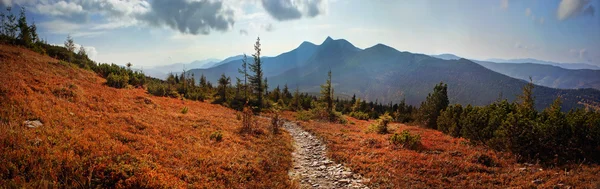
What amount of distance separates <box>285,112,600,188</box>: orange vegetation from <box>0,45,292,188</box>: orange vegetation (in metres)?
4.14

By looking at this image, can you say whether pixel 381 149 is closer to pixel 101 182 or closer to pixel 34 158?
pixel 101 182

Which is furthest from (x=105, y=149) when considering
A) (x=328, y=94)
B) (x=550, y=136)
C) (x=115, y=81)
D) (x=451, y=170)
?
(x=328, y=94)

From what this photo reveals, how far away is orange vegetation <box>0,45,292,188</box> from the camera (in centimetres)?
618

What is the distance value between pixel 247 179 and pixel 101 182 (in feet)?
15.3

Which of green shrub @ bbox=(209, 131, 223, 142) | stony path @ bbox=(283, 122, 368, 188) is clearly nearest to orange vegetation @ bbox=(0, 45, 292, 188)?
green shrub @ bbox=(209, 131, 223, 142)

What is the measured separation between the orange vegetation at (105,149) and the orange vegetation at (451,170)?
4143 millimetres

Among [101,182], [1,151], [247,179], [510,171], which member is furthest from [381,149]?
[1,151]

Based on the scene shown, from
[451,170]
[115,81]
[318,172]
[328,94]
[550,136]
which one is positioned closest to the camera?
[451,170]

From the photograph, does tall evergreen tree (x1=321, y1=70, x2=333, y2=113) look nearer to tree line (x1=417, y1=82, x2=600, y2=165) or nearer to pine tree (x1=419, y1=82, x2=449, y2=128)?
pine tree (x1=419, y1=82, x2=449, y2=128)

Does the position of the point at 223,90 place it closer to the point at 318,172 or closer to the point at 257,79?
the point at 257,79

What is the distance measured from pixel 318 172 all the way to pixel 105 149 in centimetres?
854

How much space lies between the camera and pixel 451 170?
416 inches

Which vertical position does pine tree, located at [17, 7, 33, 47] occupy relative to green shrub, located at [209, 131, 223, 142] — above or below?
above

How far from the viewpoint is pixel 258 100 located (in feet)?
142
